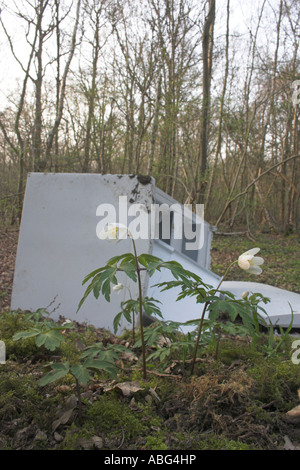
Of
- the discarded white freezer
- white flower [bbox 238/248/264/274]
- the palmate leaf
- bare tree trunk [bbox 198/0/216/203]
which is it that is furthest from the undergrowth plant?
bare tree trunk [bbox 198/0/216/203]

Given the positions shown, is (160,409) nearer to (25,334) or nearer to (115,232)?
(25,334)

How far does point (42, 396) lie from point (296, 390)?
1.05 metres

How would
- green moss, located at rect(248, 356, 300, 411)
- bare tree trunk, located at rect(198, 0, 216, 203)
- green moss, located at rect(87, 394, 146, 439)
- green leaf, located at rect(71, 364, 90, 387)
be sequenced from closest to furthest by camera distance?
green leaf, located at rect(71, 364, 90, 387) → green moss, located at rect(87, 394, 146, 439) → green moss, located at rect(248, 356, 300, 411) → bare tree trunk, located at rect(198, 0, 216, 203)

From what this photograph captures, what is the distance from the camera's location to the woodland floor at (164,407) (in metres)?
1.24

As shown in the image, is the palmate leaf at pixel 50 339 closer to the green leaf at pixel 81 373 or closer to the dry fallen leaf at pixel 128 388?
the green leaf at pixel 81 373

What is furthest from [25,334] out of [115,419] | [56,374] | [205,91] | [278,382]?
[205,91]

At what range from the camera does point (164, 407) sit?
1.45 metres

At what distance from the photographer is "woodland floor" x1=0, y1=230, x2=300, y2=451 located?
48.9 inches

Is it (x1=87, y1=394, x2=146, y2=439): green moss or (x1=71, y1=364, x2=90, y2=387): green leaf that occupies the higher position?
(x1=71, y1=364, x2=90, y2=387): green leaf

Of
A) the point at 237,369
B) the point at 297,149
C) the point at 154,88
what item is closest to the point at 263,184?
the point at 297,149
